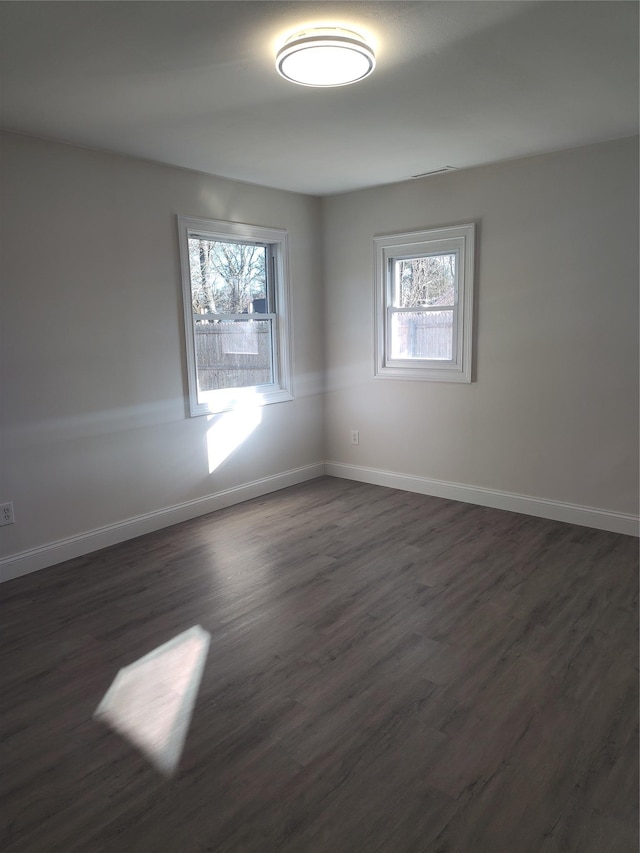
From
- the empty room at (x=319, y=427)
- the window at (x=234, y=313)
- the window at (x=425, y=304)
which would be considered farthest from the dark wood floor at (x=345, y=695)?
the window at (x=425, y=304)

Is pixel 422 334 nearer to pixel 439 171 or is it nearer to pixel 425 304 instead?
pixel 425 304

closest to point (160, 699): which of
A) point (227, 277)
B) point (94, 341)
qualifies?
point (94, 341)

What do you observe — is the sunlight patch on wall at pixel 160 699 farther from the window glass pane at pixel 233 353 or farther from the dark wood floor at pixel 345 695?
the window glass pane at pixel 233 353

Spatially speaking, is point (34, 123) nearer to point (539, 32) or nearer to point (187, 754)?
point (539, 32)

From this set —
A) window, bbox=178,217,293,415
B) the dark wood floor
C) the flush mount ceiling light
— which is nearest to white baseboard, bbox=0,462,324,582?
the dark wood floor

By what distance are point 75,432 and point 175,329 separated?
1026mm

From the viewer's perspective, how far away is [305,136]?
337 centimetres

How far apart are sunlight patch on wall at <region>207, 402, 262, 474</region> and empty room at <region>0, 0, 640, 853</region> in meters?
0.03

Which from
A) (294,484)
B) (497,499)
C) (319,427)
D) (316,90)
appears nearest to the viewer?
(316,90)

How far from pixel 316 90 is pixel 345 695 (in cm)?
265

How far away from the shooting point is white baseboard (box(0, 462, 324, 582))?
138 inches

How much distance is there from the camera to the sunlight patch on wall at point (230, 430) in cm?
455

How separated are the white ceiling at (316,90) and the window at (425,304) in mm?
715

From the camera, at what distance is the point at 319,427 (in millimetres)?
5543
